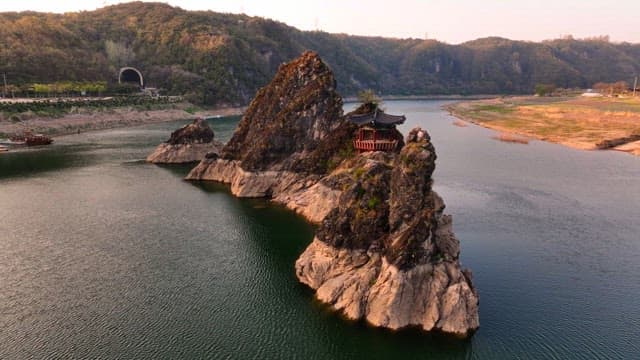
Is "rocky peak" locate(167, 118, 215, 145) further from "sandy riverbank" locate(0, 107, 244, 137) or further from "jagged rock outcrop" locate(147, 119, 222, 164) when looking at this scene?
"sandy riverbank" locate(0, 107, 244, 137)

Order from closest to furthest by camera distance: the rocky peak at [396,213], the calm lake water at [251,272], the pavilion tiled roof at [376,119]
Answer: the calm lake water at [251,272] < the rocky peak at [396,213] < the pavilion tiled roof at [376,119]

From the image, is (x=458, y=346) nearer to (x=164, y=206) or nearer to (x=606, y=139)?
(x=164, y=206)

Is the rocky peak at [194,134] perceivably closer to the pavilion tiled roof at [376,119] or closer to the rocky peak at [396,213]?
the pavilion tiled roof at [376,119]

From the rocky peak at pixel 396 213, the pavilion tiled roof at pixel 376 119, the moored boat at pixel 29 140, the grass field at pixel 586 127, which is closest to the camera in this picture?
the rocky peak at pixel 396 213

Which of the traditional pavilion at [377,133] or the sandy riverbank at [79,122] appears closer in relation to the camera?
the traditional pavilion at [377,133]

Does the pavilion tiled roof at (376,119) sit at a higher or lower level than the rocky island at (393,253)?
higher

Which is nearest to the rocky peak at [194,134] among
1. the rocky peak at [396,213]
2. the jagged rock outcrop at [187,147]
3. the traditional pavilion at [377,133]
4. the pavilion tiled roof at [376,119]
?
the jagged rock outcrop at [187,147]

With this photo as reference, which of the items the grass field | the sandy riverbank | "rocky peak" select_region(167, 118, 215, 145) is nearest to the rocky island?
"rocky peak" select_region(167, 118, 215, 145)

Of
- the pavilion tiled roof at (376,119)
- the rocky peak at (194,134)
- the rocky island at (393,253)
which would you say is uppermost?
the pavilion tiled roof at (376,119)
